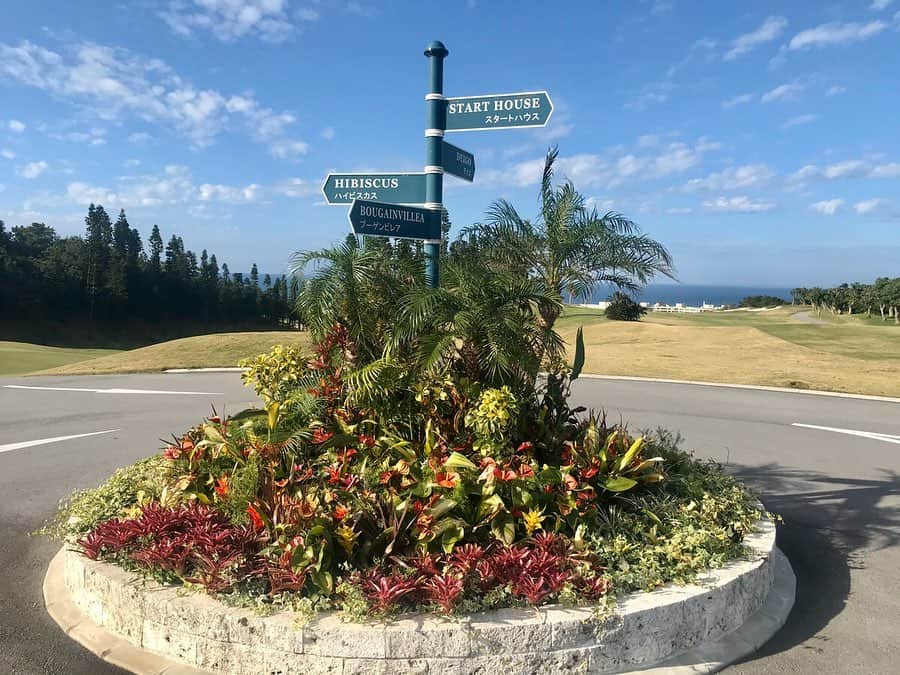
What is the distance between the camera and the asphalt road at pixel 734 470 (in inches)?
142

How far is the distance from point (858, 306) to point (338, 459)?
81.6 m

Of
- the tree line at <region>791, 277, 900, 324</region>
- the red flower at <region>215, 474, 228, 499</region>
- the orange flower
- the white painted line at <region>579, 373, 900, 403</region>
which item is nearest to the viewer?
the orange flower

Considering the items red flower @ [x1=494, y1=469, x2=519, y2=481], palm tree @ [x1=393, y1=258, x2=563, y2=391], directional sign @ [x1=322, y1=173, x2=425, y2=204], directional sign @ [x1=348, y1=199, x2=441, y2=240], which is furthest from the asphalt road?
directional sign @ [x1=322, y1=173, x2=425, y2=204]

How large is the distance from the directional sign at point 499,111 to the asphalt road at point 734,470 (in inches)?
166

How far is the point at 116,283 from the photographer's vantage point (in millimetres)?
67688

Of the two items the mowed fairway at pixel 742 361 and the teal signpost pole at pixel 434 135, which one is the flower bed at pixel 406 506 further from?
the mowed fairway at pixel 742 361

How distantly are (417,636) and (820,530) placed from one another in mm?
4243

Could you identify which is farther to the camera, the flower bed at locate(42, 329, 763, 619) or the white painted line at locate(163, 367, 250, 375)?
the white painted line at locate(163, 367, 250, 375)

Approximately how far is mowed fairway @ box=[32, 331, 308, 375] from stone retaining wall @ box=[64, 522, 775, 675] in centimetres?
1251

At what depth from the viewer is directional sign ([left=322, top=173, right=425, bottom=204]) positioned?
18.4 feet

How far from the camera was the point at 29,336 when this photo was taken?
2475 inches

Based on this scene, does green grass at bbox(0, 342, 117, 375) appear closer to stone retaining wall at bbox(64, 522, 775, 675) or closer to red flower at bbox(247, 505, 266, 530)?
red flower at bbox(247, 505, 266, 530)

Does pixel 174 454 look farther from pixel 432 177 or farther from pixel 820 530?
pixel 820 530

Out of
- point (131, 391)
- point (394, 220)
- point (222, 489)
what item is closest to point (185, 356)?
point (131, 391)
